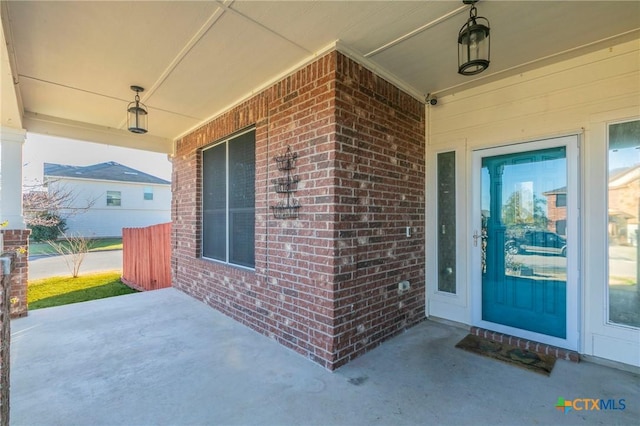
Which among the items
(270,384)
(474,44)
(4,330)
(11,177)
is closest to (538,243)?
(474,44)

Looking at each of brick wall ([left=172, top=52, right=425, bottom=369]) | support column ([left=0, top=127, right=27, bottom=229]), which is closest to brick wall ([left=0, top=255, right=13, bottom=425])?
brick wall ([left=172, top=52, right=425, bottom=369])

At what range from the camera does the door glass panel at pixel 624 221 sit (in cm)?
253

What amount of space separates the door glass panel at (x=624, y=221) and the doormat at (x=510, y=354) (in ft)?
2.28

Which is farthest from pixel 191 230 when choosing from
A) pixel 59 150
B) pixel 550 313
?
pixel 59 150

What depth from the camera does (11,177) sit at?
4.09 m

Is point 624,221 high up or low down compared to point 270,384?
up

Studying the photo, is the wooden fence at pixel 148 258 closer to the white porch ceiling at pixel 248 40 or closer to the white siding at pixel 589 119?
the white porch ceiling at pixel 248 40

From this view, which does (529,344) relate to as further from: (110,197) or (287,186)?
(110,197)

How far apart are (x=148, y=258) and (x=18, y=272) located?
2.64 m

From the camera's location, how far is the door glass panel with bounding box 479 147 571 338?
292cm

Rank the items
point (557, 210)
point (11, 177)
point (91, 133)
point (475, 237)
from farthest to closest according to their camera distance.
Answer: point (91, 133) → point (11, 177) → point (475, 237) → point (557, 210)

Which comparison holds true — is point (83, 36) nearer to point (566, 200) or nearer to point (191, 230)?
point (191, 230)

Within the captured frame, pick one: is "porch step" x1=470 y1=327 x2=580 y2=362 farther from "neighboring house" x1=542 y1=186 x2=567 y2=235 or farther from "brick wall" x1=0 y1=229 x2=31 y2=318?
"brick wall" x1=0 y1=229 x2=31 y2=318

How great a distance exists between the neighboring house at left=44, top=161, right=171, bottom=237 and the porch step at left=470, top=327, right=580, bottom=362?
1808cm
